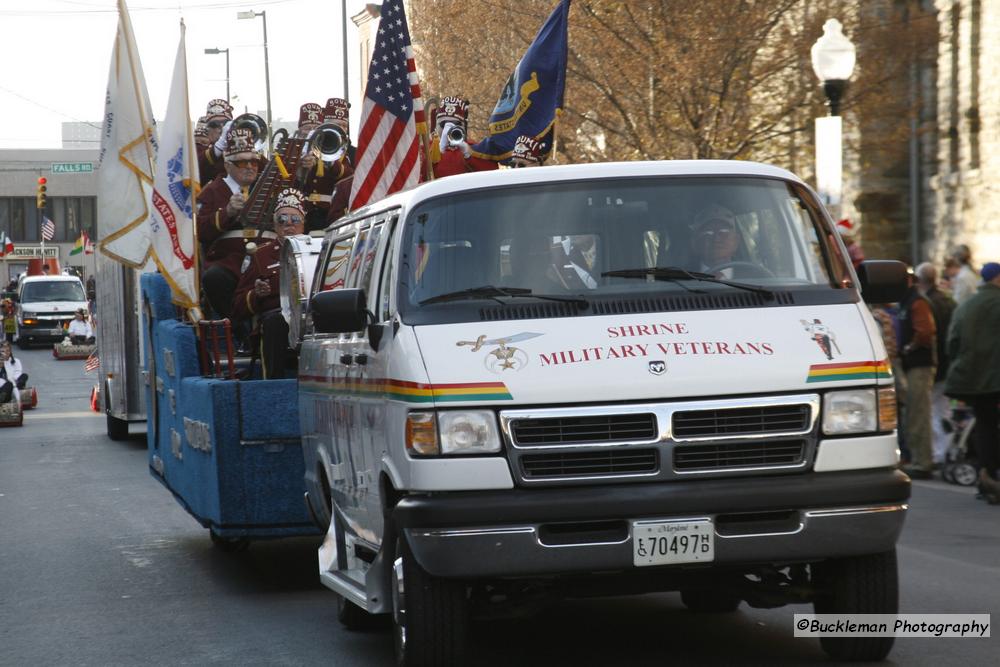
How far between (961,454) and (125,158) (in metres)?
7.61

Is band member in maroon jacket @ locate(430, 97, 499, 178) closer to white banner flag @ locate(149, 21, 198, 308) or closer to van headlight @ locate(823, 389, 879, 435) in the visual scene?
white banner flag @ locate(149, 21, 198, 308)

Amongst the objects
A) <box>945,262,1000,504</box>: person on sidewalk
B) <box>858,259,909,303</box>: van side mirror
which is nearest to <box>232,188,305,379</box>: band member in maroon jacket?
<box>858,259,909,303</box>: van side mirror

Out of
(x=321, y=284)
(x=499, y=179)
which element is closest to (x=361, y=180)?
(x=321, y=284)

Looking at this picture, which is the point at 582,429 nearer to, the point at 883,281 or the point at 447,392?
the point at 447,392

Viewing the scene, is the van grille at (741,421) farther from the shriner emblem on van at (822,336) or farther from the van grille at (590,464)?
the shriner emblem on van at (822,336)

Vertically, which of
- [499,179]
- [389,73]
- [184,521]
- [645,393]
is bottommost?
Result: [184,521]

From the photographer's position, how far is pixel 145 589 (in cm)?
1054

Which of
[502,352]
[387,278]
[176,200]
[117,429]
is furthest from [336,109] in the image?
[117,429]

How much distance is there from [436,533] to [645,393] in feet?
3.12

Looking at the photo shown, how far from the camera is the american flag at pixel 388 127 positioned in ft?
40.1

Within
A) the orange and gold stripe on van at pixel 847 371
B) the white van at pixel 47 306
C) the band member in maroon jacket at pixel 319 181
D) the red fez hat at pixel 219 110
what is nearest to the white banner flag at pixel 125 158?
the red fez hat at pixel 219 110

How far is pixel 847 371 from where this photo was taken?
264 inches

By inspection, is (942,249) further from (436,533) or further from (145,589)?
(436,533)

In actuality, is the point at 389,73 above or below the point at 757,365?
above
